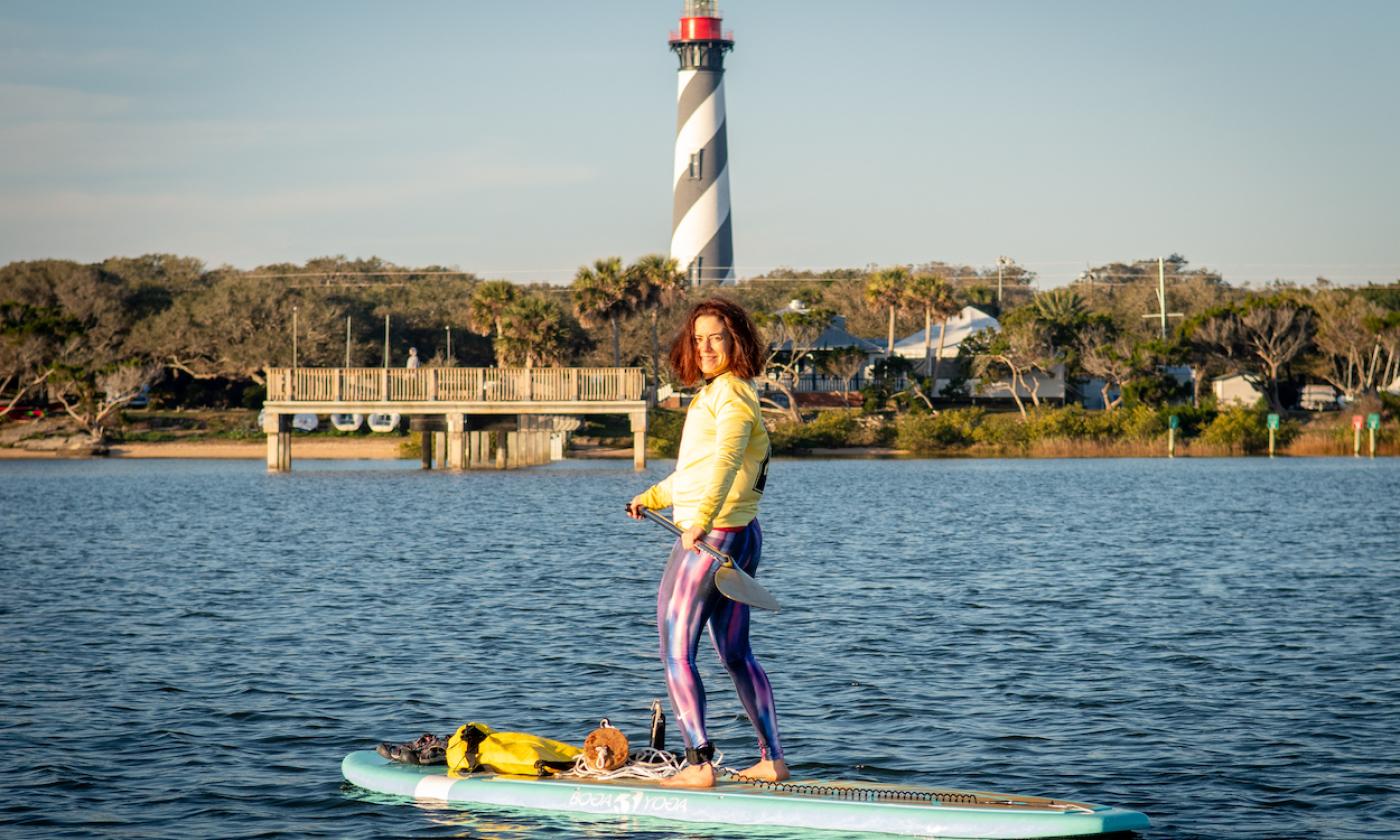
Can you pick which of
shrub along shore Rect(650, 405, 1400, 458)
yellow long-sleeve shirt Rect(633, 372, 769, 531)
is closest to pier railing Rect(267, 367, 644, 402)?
shrub along shore Rect(650, 405, 1400, 458)

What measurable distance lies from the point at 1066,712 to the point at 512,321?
59.9 meters

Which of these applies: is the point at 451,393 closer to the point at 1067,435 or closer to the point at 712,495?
the point at 1067,435

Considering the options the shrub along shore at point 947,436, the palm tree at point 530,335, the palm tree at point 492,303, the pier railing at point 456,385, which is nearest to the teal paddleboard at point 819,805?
the pier railing at point 456,385

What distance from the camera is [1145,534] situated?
1260 inches

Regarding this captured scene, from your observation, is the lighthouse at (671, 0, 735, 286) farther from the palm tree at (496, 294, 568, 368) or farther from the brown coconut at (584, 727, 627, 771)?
the brown coconut at (584, 727, 627, 771)

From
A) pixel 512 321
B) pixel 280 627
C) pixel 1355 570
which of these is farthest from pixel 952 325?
pixel 280 627

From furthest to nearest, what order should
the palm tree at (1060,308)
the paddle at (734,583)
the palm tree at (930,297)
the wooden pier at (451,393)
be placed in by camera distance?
the palm tree at (930,297)
the palm tree at (1060,308)
the wooden pier at (451,393)
the paddle at (734,583)

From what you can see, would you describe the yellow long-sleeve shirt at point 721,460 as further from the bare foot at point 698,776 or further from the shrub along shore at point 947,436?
the shrub along shore at point 947,436

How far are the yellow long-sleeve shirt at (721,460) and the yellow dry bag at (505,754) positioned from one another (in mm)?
1918

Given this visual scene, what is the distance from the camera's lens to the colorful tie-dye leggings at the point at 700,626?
28.5 ft

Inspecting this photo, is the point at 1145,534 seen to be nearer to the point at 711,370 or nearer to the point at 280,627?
the point at 280,627

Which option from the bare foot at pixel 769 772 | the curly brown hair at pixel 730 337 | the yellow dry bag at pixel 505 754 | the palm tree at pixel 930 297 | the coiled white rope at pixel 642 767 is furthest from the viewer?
the palm tree at pixel 930 297

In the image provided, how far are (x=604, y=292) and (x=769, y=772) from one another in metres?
63.0

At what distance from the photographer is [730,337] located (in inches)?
346
